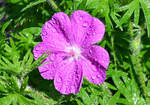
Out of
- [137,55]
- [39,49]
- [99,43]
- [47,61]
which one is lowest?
[137,55]

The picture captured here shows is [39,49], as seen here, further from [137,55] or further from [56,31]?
[137,55]

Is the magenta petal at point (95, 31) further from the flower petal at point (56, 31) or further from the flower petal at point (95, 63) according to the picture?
the flower petal at point (56, 31)

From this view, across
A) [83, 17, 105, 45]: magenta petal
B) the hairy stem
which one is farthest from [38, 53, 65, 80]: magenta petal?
the hairy stem

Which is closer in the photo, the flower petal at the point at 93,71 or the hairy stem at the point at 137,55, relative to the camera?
the flower petal at the point at 93,71

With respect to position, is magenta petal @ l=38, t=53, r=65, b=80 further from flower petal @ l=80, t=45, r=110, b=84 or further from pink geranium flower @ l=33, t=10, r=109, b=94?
flower petal @ l=80, t=45, r=110, b=84

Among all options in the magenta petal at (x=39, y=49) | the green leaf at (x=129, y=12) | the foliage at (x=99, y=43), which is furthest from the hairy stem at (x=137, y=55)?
the magenta petal at (x=39, y=49)

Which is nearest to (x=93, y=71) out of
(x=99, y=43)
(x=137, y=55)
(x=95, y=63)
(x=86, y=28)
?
(x=95, y=63)

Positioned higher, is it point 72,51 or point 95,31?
point 95,31
